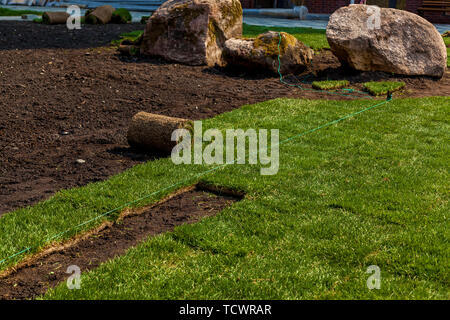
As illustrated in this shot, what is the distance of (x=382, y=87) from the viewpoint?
8781 millimetres

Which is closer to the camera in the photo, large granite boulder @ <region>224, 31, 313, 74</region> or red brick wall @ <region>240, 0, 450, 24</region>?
large granite boulder @ <region>224, 31, 313, 74</region>

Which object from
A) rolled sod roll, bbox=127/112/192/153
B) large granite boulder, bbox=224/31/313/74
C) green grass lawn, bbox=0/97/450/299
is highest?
large granite boulder, bbox=224/31/313/74

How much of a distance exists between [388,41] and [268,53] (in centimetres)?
227

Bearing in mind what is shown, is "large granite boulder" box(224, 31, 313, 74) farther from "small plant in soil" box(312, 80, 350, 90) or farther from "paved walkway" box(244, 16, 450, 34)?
"paved walkway" box(244, 16, 450, 34)

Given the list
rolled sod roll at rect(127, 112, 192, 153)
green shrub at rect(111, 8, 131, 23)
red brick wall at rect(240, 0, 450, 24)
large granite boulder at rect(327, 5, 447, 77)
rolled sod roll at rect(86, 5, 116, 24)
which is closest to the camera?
rolled sod roll at rect(127, 112, 192, 153)

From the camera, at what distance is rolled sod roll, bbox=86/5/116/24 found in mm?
18000

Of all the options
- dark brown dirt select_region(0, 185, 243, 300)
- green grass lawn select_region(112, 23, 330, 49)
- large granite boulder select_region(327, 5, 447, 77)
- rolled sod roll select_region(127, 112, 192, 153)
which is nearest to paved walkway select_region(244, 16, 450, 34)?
green grass lawn select_region(112, 23, 330, 49)

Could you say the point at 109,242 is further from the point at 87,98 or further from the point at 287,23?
the point at 287,23

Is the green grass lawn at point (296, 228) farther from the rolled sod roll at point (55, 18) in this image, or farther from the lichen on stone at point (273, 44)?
the rolled sod roll at point (55, 18)

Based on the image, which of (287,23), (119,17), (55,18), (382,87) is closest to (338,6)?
(287,23)

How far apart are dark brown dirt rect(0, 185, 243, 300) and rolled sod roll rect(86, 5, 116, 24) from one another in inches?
573
